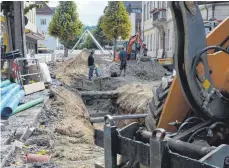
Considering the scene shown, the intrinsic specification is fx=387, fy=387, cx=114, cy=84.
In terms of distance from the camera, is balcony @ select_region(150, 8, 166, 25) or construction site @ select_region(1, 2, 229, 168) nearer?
construction site @ select_region(1, 2, 229, 168)

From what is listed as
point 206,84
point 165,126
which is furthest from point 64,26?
point 206,84

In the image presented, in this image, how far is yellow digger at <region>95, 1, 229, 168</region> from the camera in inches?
121

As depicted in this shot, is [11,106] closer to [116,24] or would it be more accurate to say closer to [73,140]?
[73,140]

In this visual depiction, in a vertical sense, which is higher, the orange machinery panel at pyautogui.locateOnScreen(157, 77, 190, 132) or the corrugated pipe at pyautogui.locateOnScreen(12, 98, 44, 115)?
the orange machinery panel at pyautogui.locateOnScreen(157, 77, 190, 132)

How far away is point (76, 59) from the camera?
90.6 feet

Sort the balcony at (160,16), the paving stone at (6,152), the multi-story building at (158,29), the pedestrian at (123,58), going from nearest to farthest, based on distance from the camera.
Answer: the paving stone at (6,152), the pedestrian at (123,58), the multi-story building at (158,29), the balcony at (160,16)

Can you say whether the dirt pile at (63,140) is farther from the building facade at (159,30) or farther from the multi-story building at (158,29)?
the multi-story building at (158,29)

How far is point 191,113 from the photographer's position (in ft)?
13.4

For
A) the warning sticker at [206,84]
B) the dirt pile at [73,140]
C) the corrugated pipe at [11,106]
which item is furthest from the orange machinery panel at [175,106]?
the corrugated pipe at [11,106]

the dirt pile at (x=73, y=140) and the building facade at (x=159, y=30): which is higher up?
the building facade at (x=159, y=30)

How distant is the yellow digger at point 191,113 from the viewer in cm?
307

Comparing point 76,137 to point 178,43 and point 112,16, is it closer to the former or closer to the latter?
point 178,43

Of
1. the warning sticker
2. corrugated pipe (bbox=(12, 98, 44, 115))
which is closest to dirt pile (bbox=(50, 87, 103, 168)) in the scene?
corrugated pipe (bbox=(12, 98, 44, 115))

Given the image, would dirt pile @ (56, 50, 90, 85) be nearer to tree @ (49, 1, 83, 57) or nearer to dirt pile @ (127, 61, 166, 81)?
dirt pile @ (127, 61, 166, 81)
